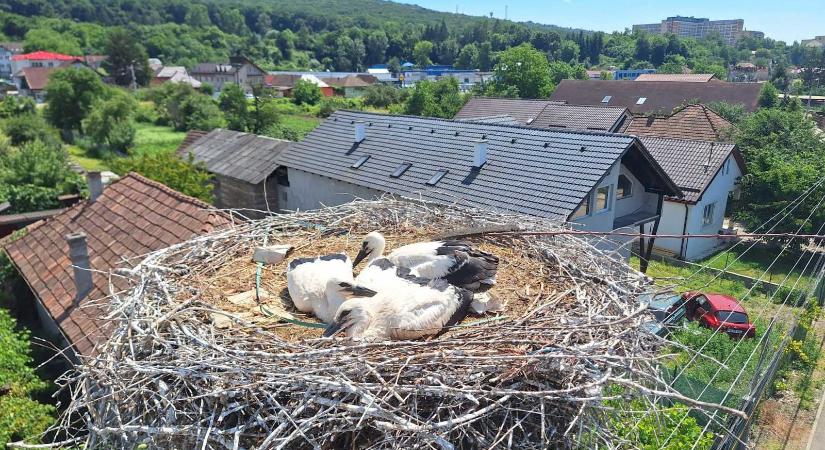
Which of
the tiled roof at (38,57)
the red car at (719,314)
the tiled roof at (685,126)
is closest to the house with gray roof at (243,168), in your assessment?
the red car at (719,314)

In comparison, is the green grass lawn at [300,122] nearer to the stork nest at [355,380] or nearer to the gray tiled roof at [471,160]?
the gray tiled roof at [471,160]

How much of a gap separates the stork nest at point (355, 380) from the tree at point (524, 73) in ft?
143

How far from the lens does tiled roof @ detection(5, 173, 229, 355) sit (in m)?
8.55

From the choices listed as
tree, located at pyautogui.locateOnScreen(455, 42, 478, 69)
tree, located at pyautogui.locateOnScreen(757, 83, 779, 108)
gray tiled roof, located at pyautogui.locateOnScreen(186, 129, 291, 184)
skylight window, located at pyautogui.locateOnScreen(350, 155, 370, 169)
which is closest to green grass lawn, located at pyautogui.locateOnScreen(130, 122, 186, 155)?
gray tiled roof, located at pyautogui.locateOnScreen(186, 129, 291, 184)

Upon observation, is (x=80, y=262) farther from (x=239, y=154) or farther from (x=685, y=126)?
Answer: (x=685, y=126)

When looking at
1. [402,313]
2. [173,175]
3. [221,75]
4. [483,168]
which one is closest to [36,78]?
[221,75]

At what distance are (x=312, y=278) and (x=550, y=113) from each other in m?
26.0

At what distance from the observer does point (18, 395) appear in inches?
305

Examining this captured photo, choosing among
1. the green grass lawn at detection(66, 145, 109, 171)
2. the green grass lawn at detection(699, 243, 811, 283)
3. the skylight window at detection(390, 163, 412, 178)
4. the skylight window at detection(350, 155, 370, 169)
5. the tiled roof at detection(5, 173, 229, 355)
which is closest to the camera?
the tiled roof at detection(5, 173, 229, 355)

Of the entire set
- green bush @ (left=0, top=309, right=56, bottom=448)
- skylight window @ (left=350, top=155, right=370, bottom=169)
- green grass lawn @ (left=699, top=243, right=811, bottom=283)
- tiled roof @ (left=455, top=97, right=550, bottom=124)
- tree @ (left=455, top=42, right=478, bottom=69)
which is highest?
tree @ (left=455, top=42, right=478, bottom=69)

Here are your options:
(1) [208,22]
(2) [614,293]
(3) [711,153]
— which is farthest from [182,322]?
(1) [208,22]

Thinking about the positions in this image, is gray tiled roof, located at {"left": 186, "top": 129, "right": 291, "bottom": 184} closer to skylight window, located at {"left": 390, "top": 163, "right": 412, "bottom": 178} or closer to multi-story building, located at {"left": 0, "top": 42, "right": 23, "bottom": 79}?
skylight window, located at {"left": 390, "top": 163, "right": 412, "bottom": 178}

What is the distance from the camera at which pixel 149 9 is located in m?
162

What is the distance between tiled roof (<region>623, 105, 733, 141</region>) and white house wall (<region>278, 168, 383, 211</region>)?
16960 millimetres
